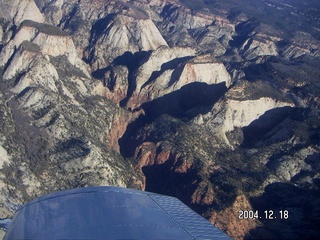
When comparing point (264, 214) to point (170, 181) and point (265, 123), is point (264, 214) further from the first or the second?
point (265, 123)

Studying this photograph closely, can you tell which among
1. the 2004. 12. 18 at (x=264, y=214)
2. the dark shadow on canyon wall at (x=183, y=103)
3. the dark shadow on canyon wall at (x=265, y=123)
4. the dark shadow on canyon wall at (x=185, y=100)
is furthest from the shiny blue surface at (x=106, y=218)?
the dark shadow on canyon wall at (x=185, y=100)

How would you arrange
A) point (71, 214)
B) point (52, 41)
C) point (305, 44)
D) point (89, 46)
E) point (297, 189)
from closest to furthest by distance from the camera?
point (71, 214) < point (297, 189) < point (52, 41) < point (89, 46) < point (305, 44)

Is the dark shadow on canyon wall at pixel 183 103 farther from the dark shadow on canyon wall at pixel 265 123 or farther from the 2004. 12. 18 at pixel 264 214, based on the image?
the 2004. 12. 18 at pixel 264 214

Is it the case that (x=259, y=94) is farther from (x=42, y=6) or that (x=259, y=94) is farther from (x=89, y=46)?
(x=42, y=6)

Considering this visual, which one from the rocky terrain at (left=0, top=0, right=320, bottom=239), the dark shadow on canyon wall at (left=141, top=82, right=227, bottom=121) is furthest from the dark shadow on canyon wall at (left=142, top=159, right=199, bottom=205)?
the dark shadow on canyon wall at (left=141, top=82, right=227, bottom=121)

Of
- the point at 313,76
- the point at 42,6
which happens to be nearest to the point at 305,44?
the point at 313,76

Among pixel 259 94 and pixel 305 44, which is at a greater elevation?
pixel 259 94
